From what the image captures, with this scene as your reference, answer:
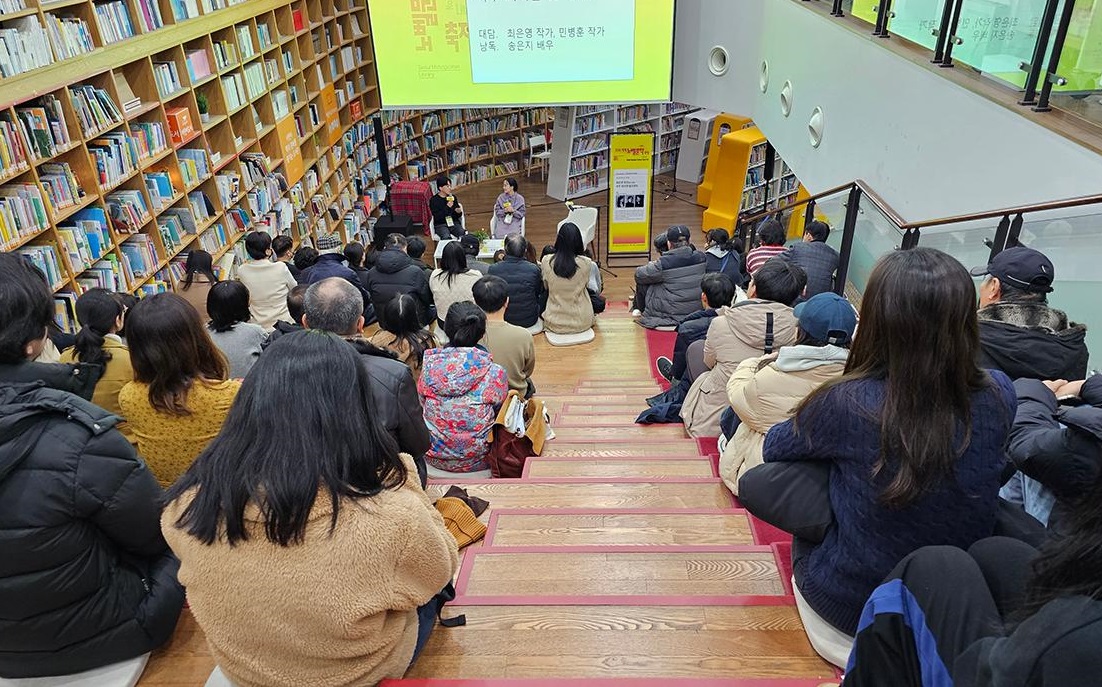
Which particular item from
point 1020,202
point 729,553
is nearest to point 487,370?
point 729,553

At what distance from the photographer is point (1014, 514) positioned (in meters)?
1.58

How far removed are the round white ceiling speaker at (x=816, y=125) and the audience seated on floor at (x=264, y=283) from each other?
446 centimetres

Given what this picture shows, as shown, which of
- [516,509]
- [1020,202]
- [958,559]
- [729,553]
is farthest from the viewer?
[1020,202]

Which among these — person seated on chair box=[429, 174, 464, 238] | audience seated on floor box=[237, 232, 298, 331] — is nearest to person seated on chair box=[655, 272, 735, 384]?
audience seated on floor box=[237, 232, 298, 331]

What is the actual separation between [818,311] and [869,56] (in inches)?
135

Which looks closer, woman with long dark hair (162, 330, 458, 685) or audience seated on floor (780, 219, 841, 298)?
woman with long dark hair (162, 330, 458, 685)

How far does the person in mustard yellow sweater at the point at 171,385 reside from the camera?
2.04 metres

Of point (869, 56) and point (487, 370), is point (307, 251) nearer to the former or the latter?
point (487, 370)

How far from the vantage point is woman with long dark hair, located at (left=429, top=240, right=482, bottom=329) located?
16.9 ft

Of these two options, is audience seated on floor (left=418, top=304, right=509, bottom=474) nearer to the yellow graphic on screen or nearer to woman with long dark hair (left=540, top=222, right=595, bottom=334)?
woman with long dark hair (left=540, top=222, right=595, bottom=334)

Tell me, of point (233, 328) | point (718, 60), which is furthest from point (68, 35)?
point (718, 60)

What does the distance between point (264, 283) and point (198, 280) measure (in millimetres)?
437

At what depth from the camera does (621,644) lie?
6.16ft

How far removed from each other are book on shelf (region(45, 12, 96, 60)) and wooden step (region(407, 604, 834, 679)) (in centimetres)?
412
